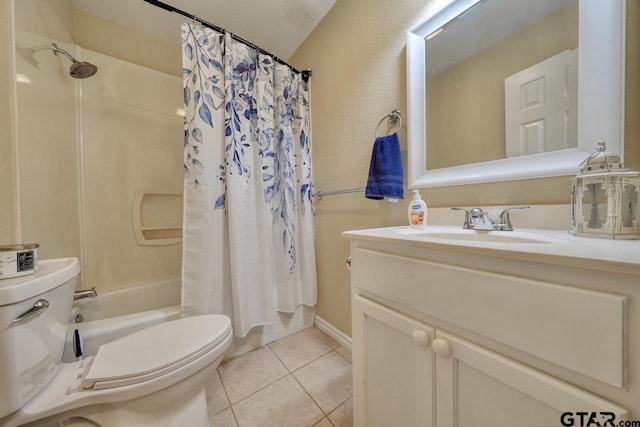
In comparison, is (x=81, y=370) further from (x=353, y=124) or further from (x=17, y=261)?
(x=353, y=124)

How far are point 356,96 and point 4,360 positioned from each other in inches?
63.1

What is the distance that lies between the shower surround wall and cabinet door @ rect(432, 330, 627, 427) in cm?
140

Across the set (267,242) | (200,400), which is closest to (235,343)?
(200,400)

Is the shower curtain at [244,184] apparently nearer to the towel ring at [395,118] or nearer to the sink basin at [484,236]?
the towel ring at [395,118]

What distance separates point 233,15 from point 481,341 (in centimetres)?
206

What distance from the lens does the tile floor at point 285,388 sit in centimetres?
91

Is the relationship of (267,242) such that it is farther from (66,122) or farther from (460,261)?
(66,122)

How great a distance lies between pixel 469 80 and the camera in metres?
0.87

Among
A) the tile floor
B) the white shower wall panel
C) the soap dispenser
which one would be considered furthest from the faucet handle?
the white shower wall panel

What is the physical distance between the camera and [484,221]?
2.40 feet

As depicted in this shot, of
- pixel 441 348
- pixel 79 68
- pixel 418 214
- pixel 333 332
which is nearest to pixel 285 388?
pixel 333 332

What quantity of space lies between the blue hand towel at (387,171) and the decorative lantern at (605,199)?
1.70 ft

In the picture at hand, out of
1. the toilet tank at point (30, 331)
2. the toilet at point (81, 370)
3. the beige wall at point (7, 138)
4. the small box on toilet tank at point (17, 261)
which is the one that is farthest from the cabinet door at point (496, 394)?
the beige wall at point (7, 138)

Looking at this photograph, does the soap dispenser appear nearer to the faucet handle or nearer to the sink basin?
the sink basin
